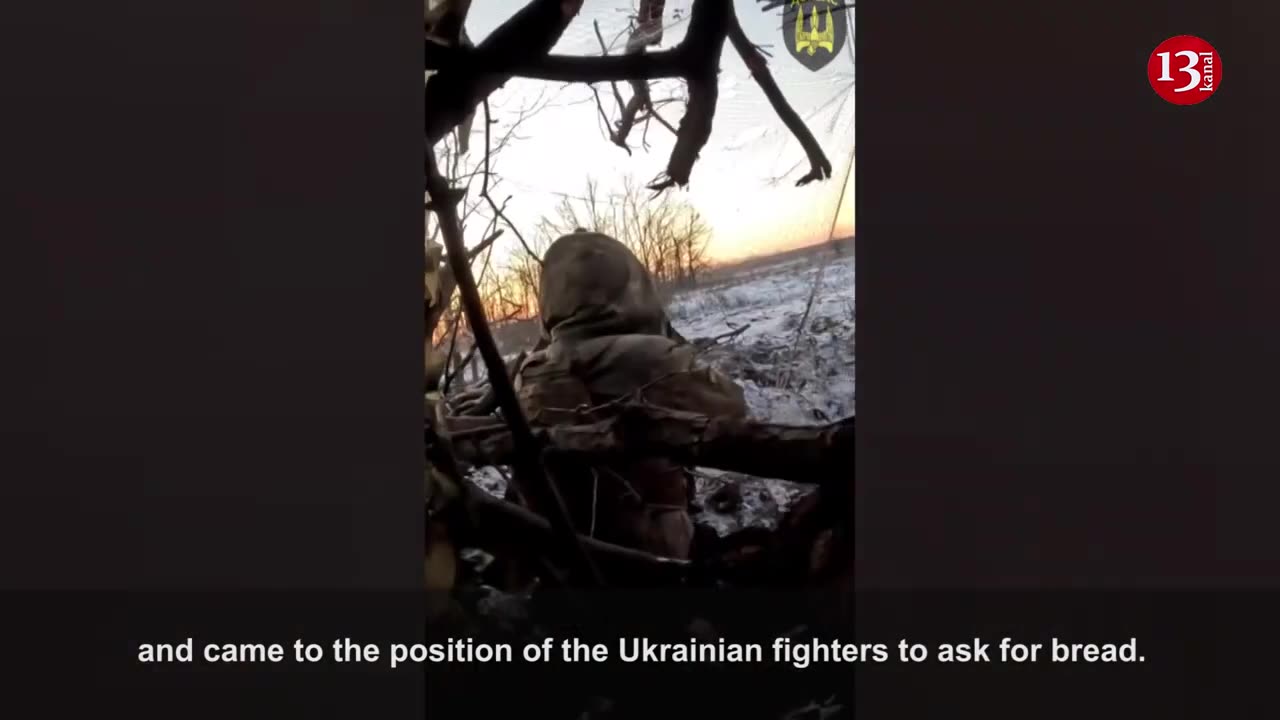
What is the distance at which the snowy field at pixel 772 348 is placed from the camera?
1.69 metres

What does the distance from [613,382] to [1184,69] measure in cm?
122

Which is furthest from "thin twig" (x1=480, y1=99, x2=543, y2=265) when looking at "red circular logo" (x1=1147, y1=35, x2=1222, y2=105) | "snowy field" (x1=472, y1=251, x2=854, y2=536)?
"red circular logo" (x1=1147, y1=35, x2=1222, y2=105)

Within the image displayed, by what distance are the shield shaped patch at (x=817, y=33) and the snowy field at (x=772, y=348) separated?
0.38 metres

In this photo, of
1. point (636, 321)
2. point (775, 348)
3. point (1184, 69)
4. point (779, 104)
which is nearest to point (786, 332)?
point (775, 348)

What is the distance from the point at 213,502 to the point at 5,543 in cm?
39

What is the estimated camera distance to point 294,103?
5.41ft

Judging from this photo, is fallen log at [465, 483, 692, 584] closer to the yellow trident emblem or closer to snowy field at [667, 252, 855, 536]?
snowy field at [667, 252, 855, 536]

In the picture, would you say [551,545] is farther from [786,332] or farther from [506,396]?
[786,332]

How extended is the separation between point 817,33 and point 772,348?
611mm

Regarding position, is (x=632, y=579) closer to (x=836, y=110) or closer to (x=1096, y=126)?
(x=836, y=110)

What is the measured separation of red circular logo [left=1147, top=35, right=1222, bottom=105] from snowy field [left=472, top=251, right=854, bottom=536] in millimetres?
667

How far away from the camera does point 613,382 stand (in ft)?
5.60

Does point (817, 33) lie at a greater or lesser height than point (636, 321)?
greater

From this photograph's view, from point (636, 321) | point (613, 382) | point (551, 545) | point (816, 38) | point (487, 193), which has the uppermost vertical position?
point (816, 38)
